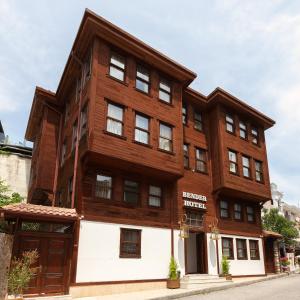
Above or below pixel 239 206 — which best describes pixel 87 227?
below

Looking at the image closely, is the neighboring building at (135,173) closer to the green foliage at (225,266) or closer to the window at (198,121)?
the window at (198,121)

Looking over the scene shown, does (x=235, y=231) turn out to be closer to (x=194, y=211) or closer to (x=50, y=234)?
(x=194, y=211)

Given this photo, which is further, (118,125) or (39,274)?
(118,125)

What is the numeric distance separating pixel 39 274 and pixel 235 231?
14106 millimetres

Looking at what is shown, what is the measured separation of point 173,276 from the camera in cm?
1727

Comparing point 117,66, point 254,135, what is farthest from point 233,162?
point 117,66

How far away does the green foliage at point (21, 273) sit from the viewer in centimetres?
1232

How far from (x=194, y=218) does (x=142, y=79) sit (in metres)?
9.30

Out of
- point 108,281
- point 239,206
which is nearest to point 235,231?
point 239,206

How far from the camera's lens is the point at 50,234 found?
14602 mm

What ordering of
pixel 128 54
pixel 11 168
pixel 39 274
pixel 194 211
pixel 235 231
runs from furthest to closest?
pixel 11 168
pixel 235 231
pixel 194 211
pixel 128 54
pixel 39 274

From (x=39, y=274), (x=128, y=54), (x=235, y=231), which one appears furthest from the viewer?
(x=235, y=231)

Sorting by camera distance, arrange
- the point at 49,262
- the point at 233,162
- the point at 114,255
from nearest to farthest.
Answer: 1. the point at 49,262
2. the point at 114,255
3. the point at 233,162

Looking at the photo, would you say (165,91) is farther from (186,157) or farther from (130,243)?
(130,243)
